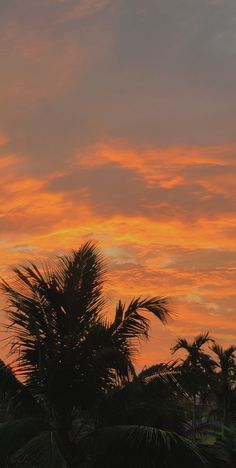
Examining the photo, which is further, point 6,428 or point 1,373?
point 1,373

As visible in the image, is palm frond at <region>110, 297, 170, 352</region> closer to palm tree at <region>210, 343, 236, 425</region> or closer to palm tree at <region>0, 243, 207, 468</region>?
palm tree at <region>0, 243, 207, 468</region>

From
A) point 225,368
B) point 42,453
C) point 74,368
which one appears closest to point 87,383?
point 74,368

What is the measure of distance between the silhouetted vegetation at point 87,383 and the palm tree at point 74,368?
0.08 ft

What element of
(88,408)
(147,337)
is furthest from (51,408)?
(147,337)

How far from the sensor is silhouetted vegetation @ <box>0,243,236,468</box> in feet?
39.8

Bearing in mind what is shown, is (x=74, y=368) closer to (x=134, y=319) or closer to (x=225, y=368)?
(x=134, y=319)

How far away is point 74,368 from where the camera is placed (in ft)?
44.4

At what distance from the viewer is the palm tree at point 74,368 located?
39.8 ft

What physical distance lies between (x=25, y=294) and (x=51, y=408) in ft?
9.26

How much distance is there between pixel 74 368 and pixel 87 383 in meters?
0.47

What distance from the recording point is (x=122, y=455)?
12.0 metres

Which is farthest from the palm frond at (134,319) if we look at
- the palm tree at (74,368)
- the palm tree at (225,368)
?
the palm tree at (225,368)

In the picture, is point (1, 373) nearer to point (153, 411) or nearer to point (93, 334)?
point (93, 334)

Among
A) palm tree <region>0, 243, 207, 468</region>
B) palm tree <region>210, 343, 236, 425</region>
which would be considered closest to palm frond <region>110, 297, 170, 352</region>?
palm tree <region>0, 243, 207, 468</region>
